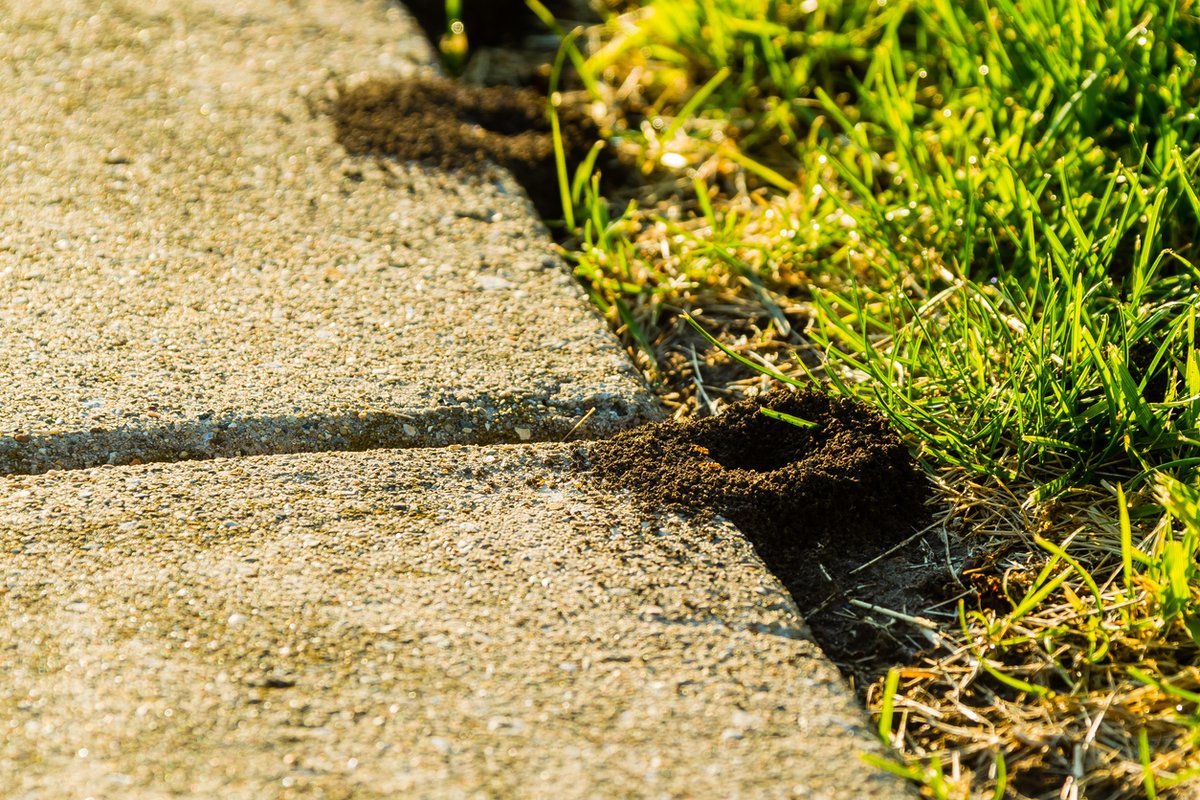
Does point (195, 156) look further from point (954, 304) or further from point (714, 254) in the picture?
point (954, 304)

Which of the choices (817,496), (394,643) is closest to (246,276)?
(394,643)

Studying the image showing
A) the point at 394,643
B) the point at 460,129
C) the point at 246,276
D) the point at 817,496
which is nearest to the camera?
the point at 394,643

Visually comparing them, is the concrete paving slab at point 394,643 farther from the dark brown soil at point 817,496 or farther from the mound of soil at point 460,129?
the mound of soil at point 460,129

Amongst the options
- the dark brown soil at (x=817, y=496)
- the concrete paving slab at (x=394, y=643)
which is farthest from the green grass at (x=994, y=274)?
the concrete paving slab at (x=394, y=643)

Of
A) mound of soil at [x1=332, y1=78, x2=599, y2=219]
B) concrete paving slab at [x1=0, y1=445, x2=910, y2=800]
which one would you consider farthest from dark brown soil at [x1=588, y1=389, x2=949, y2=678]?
mound of soil at [x1=332, y1=78, x2=599, y2=219]

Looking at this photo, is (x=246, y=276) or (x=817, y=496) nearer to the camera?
(x=817, y=496)

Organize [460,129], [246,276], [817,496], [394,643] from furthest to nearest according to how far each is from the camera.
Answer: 1. [460,129]
2. [246,276]
3. [817,496]
4. [394,643]

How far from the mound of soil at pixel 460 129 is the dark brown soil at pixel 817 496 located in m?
0.83

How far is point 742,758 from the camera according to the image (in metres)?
1.23

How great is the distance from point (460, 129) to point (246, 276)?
622 millimetres

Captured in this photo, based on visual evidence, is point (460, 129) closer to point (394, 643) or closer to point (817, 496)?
point (817, 496)

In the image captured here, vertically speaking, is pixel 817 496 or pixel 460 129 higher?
pixel 460 129

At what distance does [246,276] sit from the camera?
77.6 inches

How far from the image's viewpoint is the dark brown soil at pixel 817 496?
1.51 m
